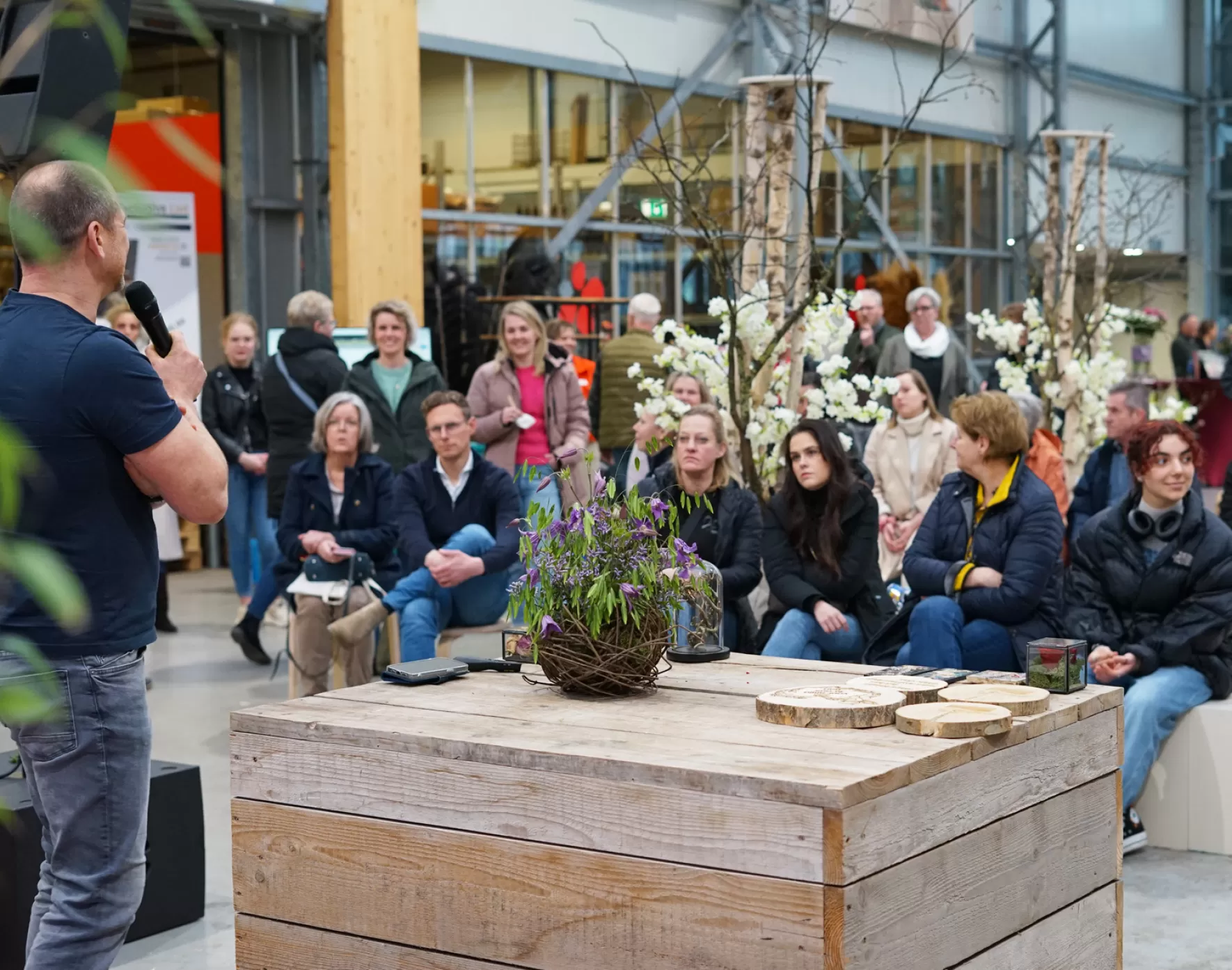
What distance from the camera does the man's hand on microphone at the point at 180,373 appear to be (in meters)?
2.75

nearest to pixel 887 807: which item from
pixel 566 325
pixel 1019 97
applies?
pixel 566 325

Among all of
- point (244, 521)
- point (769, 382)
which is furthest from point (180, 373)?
point (244, 521)

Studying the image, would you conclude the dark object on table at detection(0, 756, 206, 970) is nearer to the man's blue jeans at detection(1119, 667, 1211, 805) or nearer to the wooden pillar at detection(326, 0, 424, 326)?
the man's blue jeans at detection(1119, 667, 1211, 805)

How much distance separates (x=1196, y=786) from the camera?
4691 millimetres

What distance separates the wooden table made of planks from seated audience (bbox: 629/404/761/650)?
2190mm

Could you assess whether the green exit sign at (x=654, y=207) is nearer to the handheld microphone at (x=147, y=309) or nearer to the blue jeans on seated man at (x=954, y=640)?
the blue jeans on seated man at (x=954, y=640)

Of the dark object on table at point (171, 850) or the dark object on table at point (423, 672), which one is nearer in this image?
the dark object on table at point (423, 672)

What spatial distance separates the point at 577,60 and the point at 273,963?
10617 millimetres

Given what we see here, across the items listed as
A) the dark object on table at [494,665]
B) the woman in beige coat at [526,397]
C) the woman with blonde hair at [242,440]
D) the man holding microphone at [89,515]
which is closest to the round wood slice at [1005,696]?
the dark object on table at [494,665]

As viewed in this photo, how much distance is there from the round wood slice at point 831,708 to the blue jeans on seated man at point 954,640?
2.09m

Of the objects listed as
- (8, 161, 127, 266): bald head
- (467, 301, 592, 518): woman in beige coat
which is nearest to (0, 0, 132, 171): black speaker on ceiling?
(8, 161, 127, 266): bald head

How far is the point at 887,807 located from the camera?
2.40 metres

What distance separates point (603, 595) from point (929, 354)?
7.10m

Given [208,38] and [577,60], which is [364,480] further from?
[577,60]
